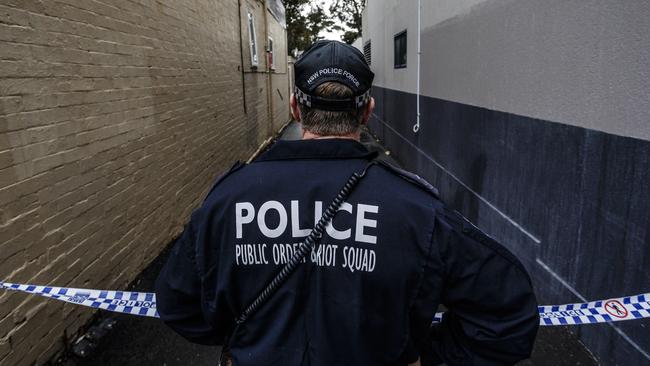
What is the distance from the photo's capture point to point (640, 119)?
2756 mm

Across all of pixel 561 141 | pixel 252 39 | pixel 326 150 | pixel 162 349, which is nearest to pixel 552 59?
pixel 561 141

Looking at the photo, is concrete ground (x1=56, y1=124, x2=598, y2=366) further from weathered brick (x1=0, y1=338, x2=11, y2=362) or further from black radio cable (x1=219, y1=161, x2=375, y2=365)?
black radio cable (x1=219, y1=161, x2=375, y2=365)

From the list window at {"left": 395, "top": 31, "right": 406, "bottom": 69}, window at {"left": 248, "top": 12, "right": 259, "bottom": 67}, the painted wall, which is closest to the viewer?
the painted wall

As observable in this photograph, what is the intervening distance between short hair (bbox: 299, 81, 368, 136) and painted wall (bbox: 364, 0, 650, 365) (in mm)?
2069

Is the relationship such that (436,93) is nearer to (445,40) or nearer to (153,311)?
(445,40)

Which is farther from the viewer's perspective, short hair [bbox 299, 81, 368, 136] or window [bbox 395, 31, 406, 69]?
window [bbox 395, 31, 406, 69]

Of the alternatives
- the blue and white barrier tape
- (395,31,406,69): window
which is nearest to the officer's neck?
the blue and white barrier tape

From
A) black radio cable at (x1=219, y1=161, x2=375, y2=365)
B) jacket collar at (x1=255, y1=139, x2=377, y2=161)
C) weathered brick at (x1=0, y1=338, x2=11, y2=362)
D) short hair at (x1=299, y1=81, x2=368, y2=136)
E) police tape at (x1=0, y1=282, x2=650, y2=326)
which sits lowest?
weathered brick at (x1=0, y1=338, x2=11, y2=362)

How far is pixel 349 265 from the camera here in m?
1.39

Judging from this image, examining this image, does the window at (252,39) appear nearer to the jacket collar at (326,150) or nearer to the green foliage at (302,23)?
the jacket collar at (326,150)

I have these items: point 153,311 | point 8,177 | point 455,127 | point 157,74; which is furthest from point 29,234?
point 455,127

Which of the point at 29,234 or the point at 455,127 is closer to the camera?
the point at 29,234

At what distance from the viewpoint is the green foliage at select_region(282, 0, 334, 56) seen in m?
33.7

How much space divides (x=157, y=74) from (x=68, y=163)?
1.97 metres
